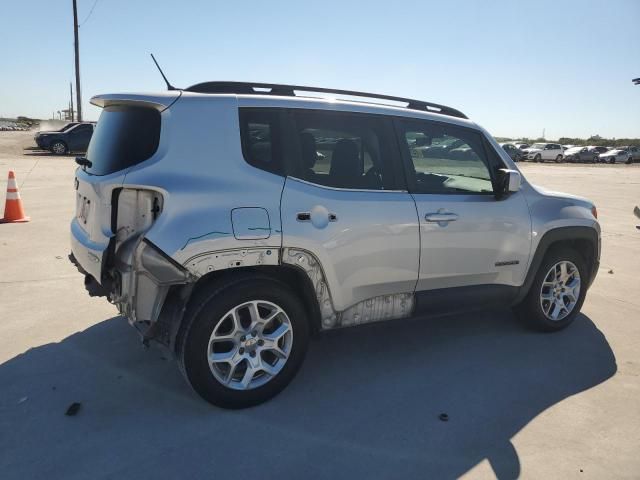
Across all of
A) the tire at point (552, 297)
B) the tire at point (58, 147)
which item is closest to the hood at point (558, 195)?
the tire at point (552, 297)

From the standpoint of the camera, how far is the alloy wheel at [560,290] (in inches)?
173

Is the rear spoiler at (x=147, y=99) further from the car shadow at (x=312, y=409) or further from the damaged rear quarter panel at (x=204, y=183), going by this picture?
the car shadow at (x=312, y=409)

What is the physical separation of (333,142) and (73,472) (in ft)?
7.94

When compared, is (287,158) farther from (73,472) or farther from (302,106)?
(73,472)

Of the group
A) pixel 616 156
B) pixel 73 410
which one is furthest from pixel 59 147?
pixel 616 156

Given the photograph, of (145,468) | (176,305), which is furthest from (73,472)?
(176,305)

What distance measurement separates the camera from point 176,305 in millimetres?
2969

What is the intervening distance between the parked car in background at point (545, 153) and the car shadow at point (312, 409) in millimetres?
42580

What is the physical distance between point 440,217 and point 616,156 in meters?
49.4

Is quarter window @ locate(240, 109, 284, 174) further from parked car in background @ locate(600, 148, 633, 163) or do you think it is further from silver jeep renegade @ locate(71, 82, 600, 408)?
parked car in background @ locate(600, 148, 633, 163)

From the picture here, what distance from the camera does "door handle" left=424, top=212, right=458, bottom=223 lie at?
11.6ft

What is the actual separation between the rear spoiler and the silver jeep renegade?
0.04ft

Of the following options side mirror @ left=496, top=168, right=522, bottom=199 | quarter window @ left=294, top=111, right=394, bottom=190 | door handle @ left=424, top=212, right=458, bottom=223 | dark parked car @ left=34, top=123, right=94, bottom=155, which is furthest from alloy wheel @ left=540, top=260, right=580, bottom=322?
dark parked car @ left=34, top=123, right=94, bottom=155

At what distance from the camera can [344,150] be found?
3.44 metres
